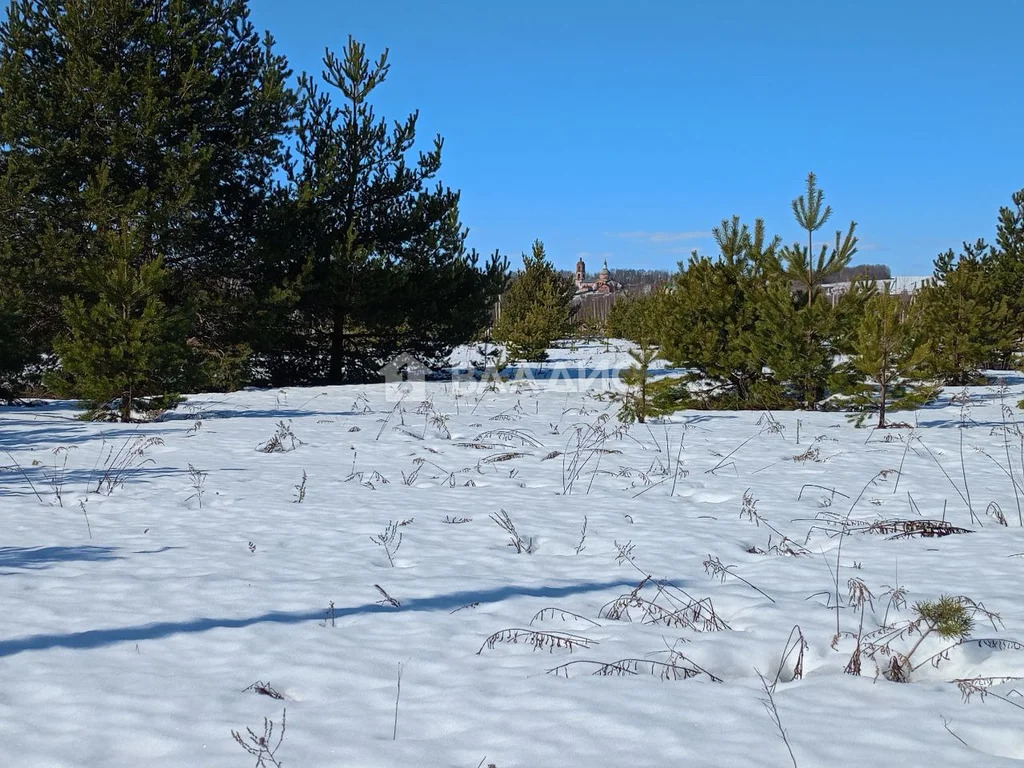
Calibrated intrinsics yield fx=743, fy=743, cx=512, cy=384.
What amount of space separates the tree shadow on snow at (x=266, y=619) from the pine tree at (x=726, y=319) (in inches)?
375

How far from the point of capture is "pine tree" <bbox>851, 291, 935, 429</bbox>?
32.7 ft

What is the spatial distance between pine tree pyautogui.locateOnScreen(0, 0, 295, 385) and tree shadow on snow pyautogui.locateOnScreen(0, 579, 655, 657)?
37.7 feet

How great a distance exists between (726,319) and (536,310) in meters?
14.5

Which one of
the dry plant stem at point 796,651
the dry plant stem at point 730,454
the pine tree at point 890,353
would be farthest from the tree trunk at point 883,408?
the dry plant stem at point 796,651

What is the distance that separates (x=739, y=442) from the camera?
9102mm

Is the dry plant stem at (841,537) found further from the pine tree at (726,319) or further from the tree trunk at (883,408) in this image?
the pine tree at (726,319)

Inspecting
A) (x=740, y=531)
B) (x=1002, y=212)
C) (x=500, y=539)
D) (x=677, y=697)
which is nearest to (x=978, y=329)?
(x=1002, y=212)

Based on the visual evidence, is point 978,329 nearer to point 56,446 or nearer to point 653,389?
point 653,389

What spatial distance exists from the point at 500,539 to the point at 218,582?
1765 mm

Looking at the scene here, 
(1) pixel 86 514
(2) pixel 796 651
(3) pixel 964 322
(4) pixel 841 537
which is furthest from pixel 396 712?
(3) pixel 964 322

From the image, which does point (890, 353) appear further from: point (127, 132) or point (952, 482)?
point (127, 132)

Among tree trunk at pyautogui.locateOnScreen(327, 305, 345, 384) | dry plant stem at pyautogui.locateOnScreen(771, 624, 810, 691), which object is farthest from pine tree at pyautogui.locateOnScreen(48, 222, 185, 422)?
dry plant stem at pyautogui.locateOnScreen(771, 624, 810, 691)

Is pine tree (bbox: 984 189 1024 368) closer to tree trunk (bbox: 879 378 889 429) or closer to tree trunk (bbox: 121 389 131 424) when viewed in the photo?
tree trunk (bbox: 879 378 889 429)

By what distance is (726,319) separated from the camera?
42.6 ft
